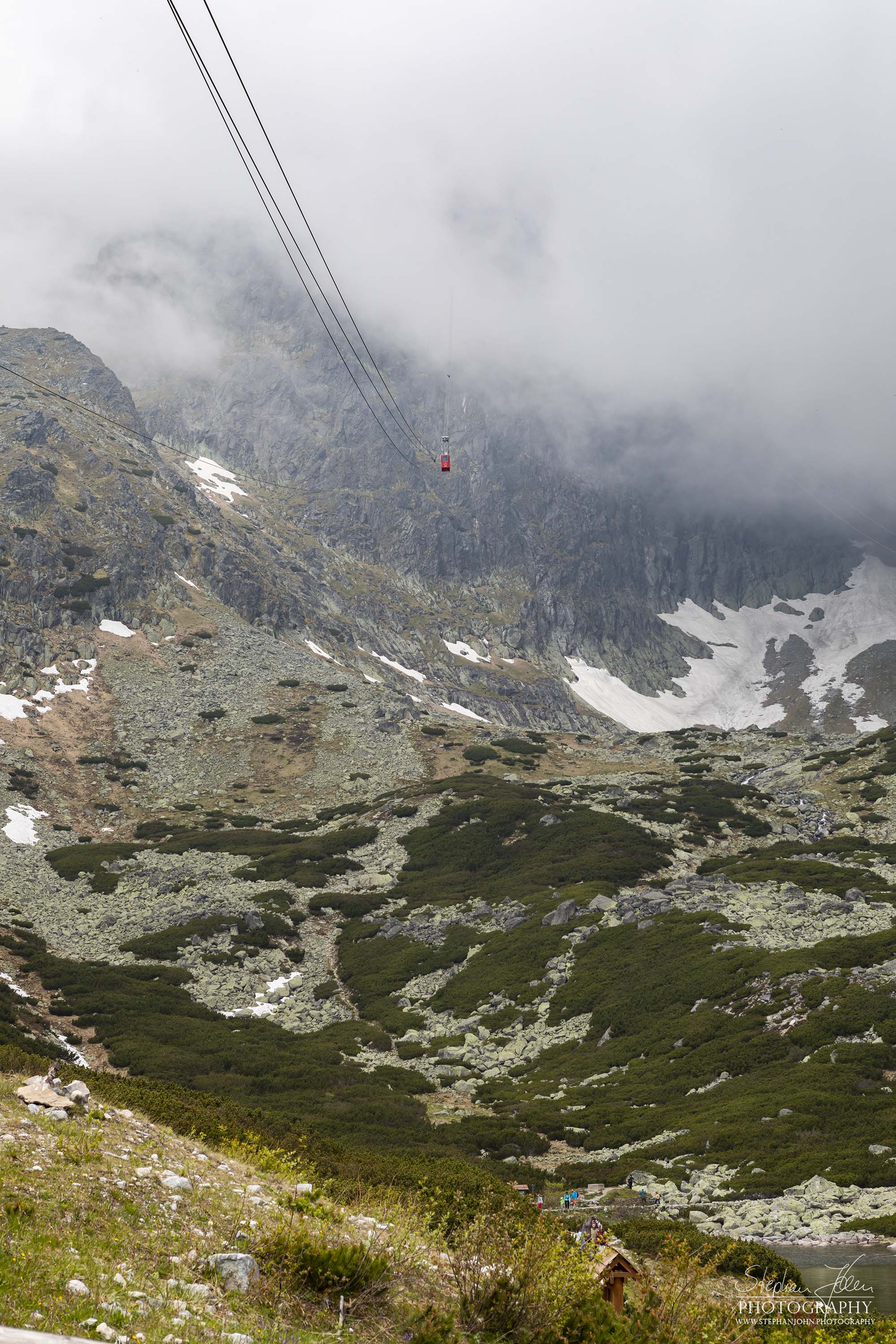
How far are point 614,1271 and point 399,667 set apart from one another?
17485cm

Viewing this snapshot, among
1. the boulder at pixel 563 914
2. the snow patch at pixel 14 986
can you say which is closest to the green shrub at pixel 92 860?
the snow patch at pixel 14 986


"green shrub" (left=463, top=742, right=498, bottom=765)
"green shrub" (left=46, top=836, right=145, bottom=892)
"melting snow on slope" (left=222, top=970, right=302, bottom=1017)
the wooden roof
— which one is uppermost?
"green shrub" (left=463, top=742, right=498, bottom=765)

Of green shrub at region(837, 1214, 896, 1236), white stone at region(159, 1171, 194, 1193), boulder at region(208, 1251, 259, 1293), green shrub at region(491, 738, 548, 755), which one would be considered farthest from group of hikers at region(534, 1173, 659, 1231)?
green shrub at region(491, 738, 548, 755)

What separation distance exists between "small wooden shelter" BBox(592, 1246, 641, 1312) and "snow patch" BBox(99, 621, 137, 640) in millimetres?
124087

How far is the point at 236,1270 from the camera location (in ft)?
26.7

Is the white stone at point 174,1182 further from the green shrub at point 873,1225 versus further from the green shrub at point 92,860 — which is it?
the green shrub at point 92,860

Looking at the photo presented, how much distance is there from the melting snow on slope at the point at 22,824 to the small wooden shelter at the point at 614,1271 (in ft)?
250

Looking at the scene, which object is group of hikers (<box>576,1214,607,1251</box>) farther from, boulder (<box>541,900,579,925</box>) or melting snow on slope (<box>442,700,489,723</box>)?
melting snow on slope (<box>442,700,489,723</box>)

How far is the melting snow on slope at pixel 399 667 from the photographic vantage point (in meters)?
179

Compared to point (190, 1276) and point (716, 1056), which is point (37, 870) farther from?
point (190, 1276)

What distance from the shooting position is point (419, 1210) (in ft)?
42.6

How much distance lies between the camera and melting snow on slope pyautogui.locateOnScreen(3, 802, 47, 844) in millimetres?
75375

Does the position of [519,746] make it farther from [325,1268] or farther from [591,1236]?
[325,1268]

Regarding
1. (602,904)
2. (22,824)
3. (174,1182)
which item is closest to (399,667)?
(22,824)
